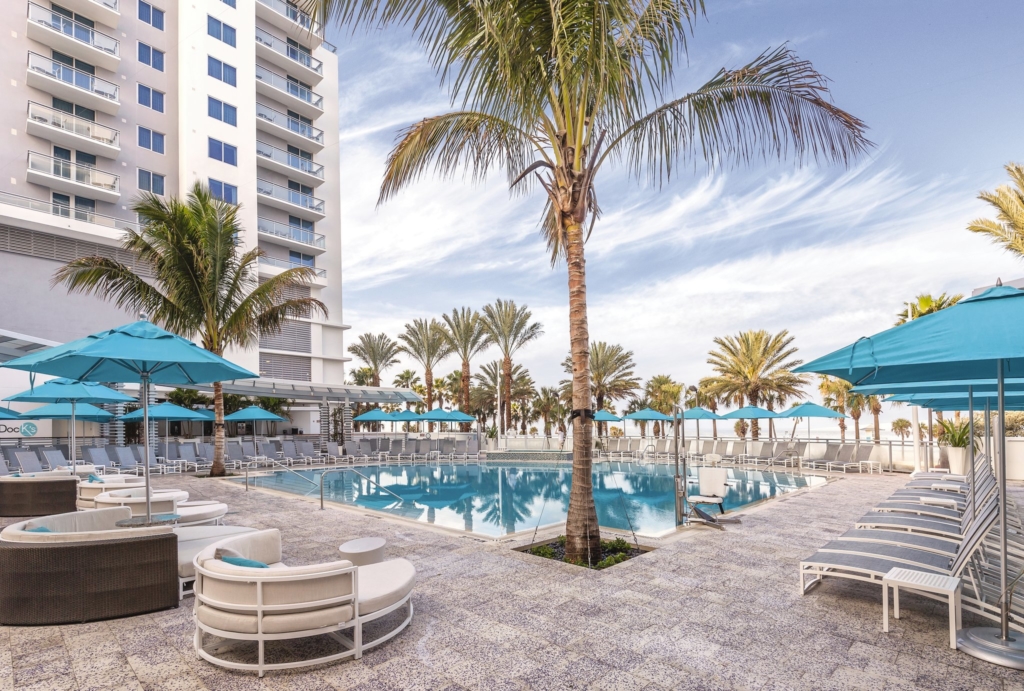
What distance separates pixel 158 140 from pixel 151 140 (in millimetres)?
383

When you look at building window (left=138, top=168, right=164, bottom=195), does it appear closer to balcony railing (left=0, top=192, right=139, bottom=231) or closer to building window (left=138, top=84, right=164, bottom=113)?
balcony railing (left=0, top=192, right=139, bottom=231)

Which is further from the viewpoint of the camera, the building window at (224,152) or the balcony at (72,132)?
the building window at (224,152)

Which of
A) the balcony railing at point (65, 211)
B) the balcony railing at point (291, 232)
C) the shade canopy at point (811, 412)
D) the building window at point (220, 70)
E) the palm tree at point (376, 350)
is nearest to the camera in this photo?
the shade canopy at point (811, 412)

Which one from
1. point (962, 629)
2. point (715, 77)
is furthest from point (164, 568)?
point (715, 77)

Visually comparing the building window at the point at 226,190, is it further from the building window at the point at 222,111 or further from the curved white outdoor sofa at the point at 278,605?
the curved white outdoor sofa at the point at 278,605

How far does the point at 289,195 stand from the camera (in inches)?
1342

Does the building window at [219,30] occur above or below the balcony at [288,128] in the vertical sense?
above

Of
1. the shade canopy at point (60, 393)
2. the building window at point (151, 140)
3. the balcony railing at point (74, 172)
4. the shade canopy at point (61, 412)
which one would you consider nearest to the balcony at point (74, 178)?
the balcony railing at point (74, 172)

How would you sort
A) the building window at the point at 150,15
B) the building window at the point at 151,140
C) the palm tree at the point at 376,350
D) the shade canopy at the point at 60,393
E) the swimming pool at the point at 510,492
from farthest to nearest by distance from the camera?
1. the palm tree at the point at 376,350
2. the building window at the point at 150,15
3. the building window at the point at 151,140
4. the swimming pool at the point at 510,492
5. the shade canopy at the point at 60,393

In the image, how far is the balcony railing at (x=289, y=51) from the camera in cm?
3406

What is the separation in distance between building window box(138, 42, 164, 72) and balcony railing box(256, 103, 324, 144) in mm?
5061

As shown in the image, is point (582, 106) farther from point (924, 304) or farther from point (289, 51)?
point (289, 51)

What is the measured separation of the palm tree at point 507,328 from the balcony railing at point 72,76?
2138cm

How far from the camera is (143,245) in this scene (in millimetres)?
15945
